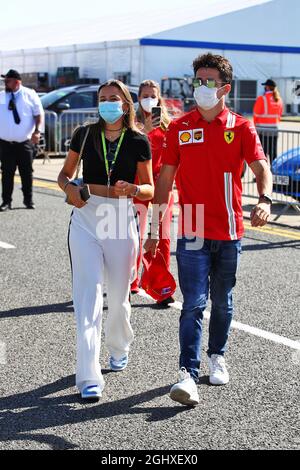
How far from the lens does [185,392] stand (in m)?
4.52

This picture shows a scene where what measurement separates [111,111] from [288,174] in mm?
7390

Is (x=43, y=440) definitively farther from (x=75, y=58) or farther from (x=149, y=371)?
(x=75, y=58)

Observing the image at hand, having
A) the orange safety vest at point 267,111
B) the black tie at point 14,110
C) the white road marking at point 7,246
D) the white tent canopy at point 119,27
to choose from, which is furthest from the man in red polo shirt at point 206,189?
the white tent canopy at point 119,27

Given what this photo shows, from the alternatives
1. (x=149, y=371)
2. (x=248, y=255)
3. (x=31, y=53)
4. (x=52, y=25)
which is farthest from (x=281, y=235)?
(x=52, y=25)

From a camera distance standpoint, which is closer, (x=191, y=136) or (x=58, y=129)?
(x=191, y=136)

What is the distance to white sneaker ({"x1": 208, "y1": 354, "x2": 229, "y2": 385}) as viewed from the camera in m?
5.02

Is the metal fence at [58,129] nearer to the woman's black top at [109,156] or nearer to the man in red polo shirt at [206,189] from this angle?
the woman's black top at [109,156]

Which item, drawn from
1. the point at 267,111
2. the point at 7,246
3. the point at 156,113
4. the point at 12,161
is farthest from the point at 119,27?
the point at 156,113

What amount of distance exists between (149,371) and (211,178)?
4.60ft

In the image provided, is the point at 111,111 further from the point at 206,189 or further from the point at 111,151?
the point at 206,189

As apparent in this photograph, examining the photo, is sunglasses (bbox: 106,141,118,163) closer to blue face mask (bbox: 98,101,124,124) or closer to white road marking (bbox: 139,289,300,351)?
blue face mask (bbox: 98,101,124,124)

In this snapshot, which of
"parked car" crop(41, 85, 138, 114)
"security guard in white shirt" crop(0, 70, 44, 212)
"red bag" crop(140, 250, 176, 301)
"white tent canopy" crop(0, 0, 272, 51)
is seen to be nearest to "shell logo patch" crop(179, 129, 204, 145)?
"red bag" crop(140, 250, 176, 301)

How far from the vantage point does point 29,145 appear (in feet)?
39.7

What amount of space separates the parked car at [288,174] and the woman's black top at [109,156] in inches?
279
